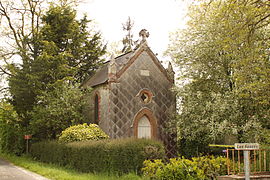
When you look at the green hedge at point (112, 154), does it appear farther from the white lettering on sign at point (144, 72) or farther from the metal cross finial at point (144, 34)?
the metal cross finial at point (144, 34)

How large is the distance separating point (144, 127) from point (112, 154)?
7.28 meters

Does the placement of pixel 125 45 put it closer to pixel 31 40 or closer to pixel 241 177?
pixel 31 40

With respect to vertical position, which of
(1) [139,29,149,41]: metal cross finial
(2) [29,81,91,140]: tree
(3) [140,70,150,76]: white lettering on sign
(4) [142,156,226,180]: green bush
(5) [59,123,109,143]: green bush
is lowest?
(4) [142,156,226,180]: green bush

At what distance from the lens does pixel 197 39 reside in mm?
18672

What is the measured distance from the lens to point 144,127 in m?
20.4

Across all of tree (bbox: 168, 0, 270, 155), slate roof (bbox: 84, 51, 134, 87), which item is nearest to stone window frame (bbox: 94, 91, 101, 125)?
slate roof (bbox: 84, 51, 134, 87)

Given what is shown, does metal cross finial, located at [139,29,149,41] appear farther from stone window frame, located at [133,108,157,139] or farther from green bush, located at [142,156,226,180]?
green bush, located at [142,156,226,180]

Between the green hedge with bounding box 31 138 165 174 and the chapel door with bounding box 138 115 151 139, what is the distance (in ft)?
17.9

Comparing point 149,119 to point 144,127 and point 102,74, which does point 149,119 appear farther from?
point 102,74

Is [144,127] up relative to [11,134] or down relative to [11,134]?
up

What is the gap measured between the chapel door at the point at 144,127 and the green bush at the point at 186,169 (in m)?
8.23

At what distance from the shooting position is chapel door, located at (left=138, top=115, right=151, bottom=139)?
20172mm

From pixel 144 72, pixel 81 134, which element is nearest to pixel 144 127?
pixel 144 72

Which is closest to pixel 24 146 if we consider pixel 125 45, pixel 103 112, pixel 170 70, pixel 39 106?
pixel 39 106
